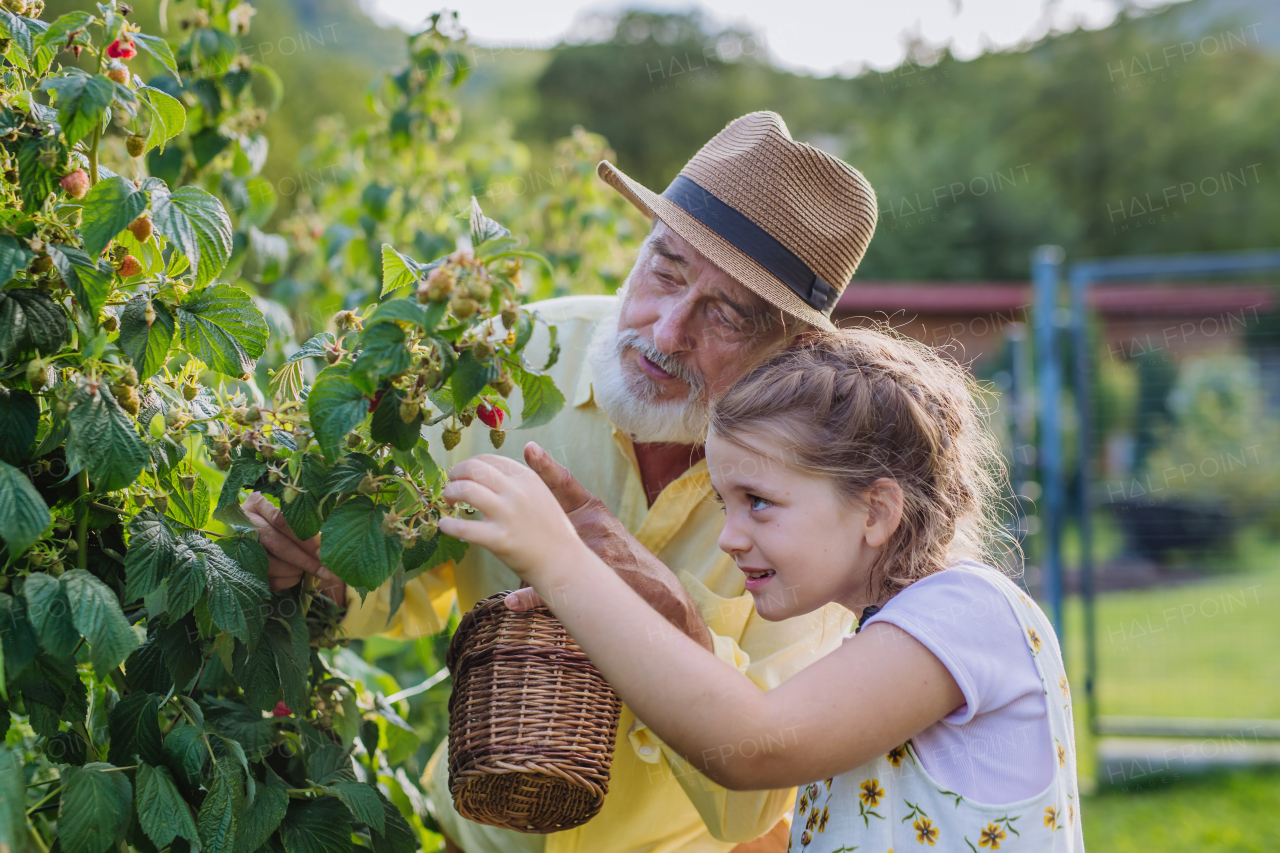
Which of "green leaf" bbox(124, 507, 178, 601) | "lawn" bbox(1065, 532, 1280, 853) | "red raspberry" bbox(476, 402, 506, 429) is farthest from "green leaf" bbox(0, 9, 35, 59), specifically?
"lawn" bbox(1065, 532, 1280, 853)

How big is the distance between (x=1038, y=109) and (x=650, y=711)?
39389mm

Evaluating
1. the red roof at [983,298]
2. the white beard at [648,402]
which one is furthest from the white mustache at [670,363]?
the red roof at [983,298]

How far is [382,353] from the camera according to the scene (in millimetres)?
1193

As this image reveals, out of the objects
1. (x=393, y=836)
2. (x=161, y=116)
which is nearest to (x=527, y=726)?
(x=393, y=836)

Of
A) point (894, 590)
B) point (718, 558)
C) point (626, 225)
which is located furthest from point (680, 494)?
point (626, 225)

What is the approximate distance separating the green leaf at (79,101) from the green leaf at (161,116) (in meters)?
0.14

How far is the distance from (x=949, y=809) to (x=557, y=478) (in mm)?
753

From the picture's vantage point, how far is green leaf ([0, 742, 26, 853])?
38.8 inches

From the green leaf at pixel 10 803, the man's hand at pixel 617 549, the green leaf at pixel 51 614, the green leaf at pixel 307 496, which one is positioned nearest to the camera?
the green leaf at pixel 10 803

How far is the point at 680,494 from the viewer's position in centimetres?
208

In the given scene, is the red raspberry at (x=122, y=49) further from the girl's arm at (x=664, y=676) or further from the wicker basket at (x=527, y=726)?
the wicker basket at (x=527, y=726)

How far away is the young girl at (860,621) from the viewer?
131 centimetres

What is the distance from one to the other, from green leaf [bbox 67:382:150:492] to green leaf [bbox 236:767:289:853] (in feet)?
1.69

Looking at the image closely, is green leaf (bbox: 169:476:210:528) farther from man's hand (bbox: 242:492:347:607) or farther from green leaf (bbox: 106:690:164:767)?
green leaf (bbox: 106:690:164:767)
